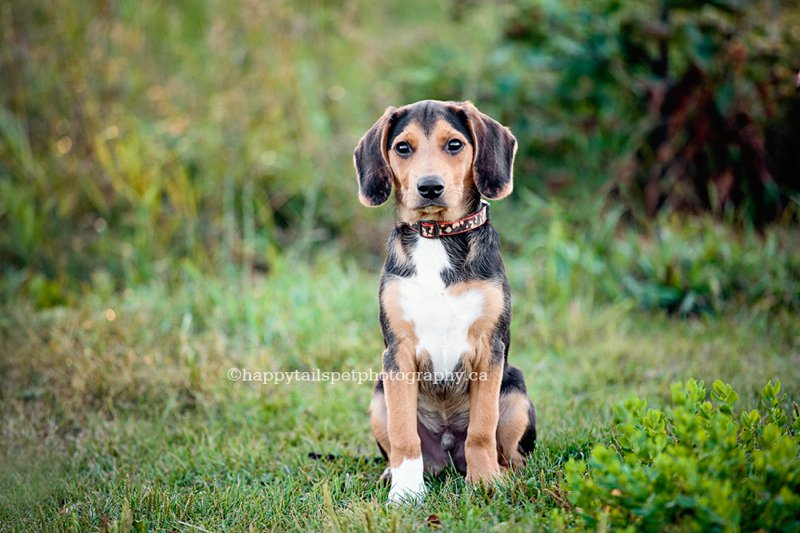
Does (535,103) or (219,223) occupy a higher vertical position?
(535,103)

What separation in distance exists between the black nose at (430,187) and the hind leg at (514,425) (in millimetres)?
1036

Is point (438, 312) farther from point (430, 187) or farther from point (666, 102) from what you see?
point (666, 102)

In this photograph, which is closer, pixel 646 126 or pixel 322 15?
pixel 646 126

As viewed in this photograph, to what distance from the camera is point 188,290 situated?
630 cm

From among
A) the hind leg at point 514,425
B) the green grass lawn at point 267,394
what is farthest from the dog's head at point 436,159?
the green grass lawn at point 267,394

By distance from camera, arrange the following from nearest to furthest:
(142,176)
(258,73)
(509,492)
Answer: (509,492) → (142,176) → (258,73)

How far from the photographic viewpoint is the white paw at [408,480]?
11.0 ft

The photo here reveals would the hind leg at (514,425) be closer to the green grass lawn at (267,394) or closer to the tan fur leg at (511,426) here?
the tan fur leg at (511,426)

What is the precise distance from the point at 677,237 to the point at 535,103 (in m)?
2.46

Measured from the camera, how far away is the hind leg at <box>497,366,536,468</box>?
3.59m

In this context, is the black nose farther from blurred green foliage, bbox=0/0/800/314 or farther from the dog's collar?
blurred green foliage, bbox=0/0/800/314

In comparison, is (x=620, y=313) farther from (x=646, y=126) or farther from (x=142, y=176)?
(x=142, y=176)

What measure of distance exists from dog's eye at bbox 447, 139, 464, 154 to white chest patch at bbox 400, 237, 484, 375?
0.52m

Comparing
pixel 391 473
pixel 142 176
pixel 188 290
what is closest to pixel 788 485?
pixel 391 473
